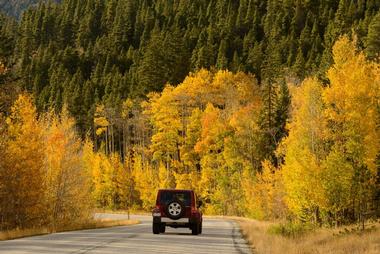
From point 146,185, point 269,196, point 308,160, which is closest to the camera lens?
point 308,160

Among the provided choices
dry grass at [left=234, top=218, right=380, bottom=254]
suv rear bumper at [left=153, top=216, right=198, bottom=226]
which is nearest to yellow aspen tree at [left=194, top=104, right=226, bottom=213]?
suv rear bumper at [left=153, top=216, right=198, bottom=226]

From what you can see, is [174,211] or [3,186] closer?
[174,211]

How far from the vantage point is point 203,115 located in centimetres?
7481

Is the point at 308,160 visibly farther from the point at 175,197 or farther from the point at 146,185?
the point at 146,185

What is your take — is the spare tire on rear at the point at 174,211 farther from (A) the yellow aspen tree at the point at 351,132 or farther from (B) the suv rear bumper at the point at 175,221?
(A) the yellow aspen tree at the point at 351,132

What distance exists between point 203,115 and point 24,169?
4426 cm

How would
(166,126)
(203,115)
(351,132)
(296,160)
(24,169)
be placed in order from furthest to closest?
(166,126) → (203,115) → (296,160) → (24,169) → (351,132)

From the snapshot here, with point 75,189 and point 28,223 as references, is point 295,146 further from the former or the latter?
point 28,223

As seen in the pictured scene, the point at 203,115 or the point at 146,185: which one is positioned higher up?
the point at 203,115

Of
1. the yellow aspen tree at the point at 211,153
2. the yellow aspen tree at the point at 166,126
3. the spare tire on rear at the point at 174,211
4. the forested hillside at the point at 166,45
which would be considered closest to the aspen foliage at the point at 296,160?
the spare tire on rear at the point at 174,211

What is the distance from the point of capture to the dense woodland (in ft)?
109

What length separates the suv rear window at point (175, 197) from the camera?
2797cm

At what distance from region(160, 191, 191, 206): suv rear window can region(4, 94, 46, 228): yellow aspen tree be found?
26.5 feet

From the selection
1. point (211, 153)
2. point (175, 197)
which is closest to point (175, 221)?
point (175, 197)
